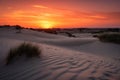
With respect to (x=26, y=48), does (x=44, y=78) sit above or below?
below

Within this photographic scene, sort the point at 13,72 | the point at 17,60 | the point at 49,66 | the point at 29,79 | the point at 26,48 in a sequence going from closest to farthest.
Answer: the point at 29,79, the point at 13,72, the point at 49,66, the point at 17,60, the point at 26,48

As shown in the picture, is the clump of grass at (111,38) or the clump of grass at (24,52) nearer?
the clump of grass at (24,52)

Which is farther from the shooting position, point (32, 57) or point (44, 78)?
point (32, 57)

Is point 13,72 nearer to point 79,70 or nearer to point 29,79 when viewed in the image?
point 29,79

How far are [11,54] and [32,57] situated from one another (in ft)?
2.44

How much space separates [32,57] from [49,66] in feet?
3.63

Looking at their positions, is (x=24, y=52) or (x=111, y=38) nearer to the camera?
(x=24, y=52)

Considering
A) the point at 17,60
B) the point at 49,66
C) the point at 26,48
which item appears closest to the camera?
the point at 49,66

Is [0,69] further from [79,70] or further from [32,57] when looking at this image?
[79,70]

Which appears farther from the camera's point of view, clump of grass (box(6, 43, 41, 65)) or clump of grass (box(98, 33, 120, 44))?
clump of grass (box(98, 33, 120, 44))

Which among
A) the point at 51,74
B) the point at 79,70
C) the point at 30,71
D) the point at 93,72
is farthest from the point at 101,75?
the point at 30,71

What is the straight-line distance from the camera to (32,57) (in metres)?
6.26

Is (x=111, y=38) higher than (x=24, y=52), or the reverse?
(x=24, y=52)

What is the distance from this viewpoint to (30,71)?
492 centimetres
